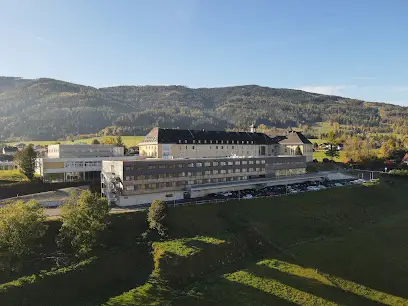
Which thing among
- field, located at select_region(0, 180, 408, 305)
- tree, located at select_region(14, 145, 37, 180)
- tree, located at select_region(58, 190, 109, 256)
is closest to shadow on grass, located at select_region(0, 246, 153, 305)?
field, located at select_region(0, 180, 408, 305)

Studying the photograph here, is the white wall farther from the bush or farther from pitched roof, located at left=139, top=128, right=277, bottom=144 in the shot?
pitched roof, located at left=139, top=128, right=277, bottom=144

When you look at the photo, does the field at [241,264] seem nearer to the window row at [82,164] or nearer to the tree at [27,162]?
the window row at [82,164]

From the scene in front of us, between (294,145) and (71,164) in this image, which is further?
(294,145)

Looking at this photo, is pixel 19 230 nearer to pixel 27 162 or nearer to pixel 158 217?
pixel 158 217

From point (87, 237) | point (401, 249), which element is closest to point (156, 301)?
point (87, 237)

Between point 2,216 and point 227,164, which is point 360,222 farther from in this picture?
point 2,216

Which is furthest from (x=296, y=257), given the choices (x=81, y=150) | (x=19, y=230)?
(x=81, y=150)
